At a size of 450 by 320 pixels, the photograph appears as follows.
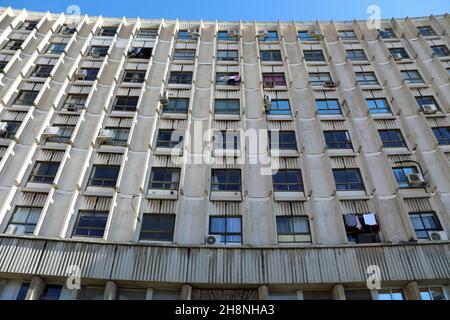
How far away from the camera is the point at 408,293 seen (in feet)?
48.9

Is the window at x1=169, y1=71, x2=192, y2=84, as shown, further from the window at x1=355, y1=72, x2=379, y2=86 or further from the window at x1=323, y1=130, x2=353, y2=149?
the window at x1=355, y1=72, x2=379, y2=86

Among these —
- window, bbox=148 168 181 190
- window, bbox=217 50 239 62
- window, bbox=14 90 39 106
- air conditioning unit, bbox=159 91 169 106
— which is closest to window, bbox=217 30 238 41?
window, bbox=217 50 239 62

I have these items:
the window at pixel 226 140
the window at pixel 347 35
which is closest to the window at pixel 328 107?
the window at pixel 226 140

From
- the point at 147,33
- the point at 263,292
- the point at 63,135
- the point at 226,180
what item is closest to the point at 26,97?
the point at 63,135

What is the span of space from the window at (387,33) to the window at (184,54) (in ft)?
48.9

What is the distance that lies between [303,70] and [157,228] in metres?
15.0

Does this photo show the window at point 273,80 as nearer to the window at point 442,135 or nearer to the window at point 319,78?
the window at point 319,78

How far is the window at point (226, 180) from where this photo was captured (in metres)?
18.9

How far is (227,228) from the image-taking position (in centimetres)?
1752

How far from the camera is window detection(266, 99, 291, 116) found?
22.6 meters

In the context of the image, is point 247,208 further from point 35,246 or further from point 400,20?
point 400,20

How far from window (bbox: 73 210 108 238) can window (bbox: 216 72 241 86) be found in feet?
39.4

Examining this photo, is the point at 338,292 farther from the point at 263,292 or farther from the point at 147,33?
the point at 147,33

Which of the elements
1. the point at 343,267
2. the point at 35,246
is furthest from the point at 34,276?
the point at 343,267
